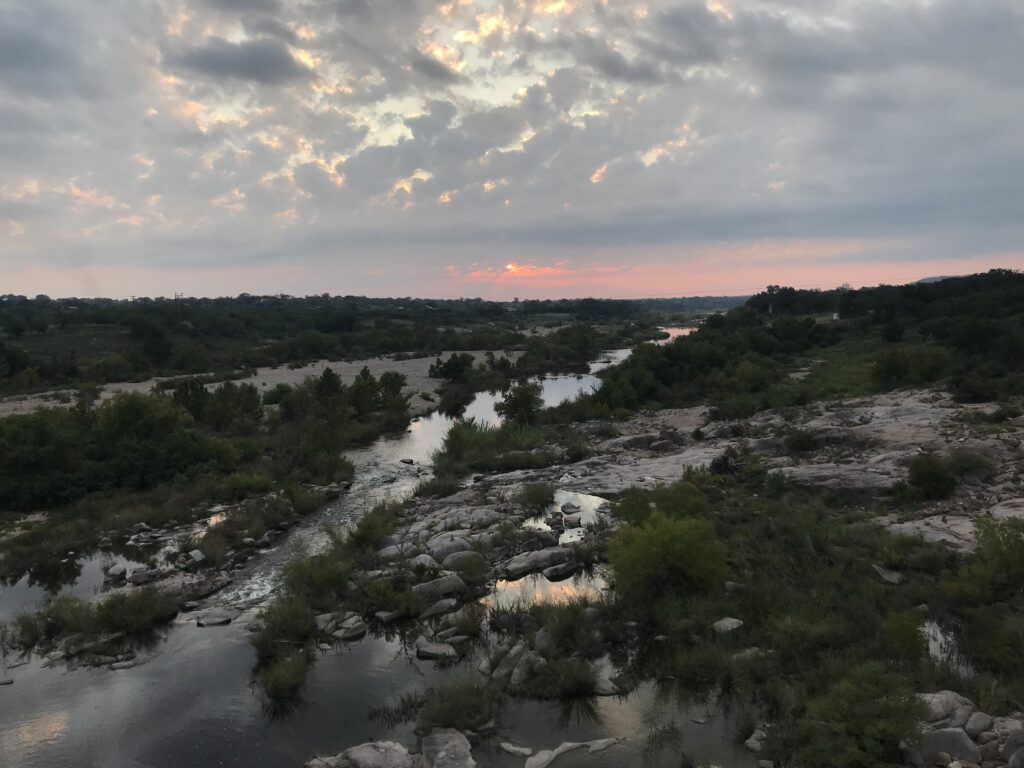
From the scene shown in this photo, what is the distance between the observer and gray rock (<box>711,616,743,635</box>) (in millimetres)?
12213

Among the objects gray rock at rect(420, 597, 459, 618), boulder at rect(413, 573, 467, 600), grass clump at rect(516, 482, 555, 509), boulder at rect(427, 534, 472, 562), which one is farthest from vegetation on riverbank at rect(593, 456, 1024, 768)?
grass clump at rect(516, 482, 555, 509)

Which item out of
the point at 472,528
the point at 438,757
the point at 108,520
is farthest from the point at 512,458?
the point at 438,757

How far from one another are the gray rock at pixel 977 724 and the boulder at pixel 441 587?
10.3 metres

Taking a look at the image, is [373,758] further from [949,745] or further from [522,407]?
[522,407]

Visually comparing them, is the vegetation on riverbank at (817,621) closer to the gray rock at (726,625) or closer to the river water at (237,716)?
the gray rock at (726,625)

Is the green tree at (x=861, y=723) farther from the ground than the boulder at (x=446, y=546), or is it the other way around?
the green tree at (x=861, y=723)

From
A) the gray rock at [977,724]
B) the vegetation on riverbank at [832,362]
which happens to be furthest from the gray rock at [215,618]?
the vegetation on riverbank at [832,362]

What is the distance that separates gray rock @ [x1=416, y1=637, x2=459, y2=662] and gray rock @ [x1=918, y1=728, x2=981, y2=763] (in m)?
8.11

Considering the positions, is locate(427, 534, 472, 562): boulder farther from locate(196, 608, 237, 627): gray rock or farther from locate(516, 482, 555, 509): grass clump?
locate(196, 608, 237, 627): gray rock

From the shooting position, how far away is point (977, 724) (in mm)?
8219

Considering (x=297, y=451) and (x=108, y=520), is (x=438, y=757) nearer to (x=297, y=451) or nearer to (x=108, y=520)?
(x=108, y=520)

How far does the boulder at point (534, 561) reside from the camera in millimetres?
16750

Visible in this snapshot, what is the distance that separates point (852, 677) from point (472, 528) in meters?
12.3

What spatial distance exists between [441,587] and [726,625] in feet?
21.9
